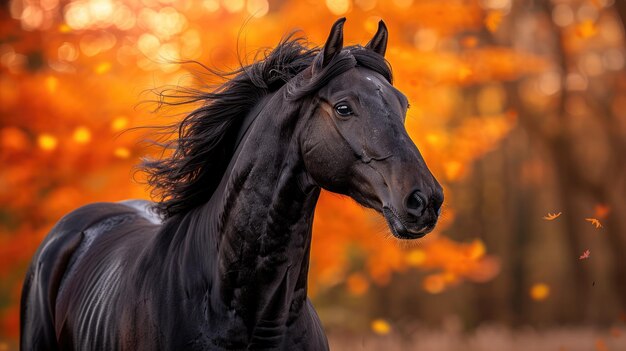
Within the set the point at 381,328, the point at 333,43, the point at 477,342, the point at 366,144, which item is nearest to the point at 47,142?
the point at 381,328

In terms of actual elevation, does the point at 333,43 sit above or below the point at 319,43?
below

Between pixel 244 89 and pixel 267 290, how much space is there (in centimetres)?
101

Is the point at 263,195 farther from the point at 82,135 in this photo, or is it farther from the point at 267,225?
the point at 82,135

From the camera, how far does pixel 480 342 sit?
12195 mm

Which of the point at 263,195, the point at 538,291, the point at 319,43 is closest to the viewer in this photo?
the point at 263,195

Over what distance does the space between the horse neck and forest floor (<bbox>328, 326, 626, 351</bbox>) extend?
7874 mm

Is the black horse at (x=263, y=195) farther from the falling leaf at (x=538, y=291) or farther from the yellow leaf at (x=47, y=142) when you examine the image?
the falling leaf at (x=538, y=291)

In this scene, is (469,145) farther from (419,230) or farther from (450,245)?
(419,230)

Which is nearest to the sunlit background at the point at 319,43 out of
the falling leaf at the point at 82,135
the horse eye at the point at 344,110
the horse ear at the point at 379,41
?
the falling leaf at the point at 82,135

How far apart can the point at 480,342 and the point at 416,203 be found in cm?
963

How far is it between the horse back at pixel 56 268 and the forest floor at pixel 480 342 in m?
6.35

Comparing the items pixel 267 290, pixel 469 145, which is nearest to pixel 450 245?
pixel 469 145

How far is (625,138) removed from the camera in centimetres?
2020

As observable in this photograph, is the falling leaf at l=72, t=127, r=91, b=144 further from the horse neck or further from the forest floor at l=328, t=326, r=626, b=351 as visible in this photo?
the horse neck
